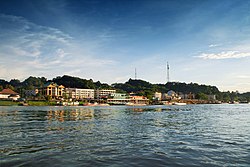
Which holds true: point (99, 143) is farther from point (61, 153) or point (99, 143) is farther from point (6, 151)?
point (6, 151)

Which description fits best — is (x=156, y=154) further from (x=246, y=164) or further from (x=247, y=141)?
→ (x=247, y=141)

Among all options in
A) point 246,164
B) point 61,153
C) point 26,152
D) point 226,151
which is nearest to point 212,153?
point 226,151

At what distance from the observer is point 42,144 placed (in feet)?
50.7

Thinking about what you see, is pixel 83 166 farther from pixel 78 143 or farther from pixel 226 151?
pixel 226 151

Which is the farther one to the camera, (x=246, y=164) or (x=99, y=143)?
(x=99, y=143)

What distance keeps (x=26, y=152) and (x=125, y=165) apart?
19.3ft

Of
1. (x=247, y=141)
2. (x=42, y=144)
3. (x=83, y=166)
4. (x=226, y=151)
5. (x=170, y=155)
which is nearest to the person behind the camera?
(x=83, y=166)

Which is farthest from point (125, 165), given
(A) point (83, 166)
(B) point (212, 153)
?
(B) point (212, 153)

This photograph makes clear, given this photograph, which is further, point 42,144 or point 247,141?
point 247,141

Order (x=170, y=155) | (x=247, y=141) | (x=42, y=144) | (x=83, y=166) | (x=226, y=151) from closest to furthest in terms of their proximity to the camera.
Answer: (x=83, y=166) < (x=170, y=155) < (x=226, y=151) < (x=42, y=144) < (x=247, y=141)

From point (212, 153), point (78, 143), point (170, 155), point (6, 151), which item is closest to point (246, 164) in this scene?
point (212, 153)

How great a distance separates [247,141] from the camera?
1705 cm

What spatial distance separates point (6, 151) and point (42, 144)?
259 centimetres

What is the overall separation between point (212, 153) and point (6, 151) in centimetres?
1167
